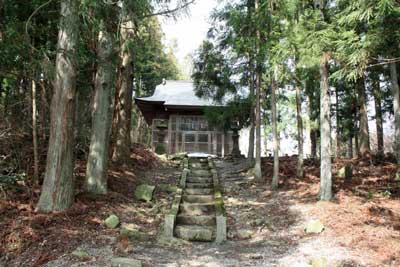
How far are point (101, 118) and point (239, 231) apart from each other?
4.15 metres

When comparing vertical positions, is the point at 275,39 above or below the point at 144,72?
below

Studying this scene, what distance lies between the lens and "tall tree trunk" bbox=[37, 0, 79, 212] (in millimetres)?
5848

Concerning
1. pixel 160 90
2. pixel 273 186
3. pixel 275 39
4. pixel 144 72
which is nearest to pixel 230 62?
pixel 275 39

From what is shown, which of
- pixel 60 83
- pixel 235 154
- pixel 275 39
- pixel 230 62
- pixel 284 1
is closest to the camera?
pixel 60 83

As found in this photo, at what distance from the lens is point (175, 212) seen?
23.5 feet

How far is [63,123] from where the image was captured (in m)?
5.98

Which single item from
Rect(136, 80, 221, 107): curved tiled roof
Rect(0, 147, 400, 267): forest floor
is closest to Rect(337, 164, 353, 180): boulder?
Rect(0, 147, 400, 267): forest floor

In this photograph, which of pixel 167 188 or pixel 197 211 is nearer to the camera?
pixel 197 211

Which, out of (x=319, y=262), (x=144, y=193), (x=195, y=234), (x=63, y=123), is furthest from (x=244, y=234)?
(x=63, y=123)

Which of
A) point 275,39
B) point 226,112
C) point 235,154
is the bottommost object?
point 235,154

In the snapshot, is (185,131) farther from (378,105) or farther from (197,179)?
(378,105)

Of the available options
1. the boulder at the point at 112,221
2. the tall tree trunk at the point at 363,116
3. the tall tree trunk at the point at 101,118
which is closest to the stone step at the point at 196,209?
the boulder at the point at 112,221

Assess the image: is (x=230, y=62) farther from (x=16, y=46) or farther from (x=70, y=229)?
(x=70, y=229)

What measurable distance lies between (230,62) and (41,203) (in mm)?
8835
